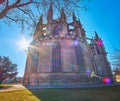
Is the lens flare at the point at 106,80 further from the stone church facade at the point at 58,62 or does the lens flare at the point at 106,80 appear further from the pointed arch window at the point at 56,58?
the pointed arch window at the point at 56,58

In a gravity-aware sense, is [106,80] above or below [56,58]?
below

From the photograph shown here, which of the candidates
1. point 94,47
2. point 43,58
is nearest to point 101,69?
point 94,47

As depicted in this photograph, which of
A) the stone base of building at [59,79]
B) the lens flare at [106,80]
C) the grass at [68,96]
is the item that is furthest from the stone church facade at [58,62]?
the grass at [68,96]

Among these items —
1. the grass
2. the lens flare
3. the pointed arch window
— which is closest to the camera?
the grass

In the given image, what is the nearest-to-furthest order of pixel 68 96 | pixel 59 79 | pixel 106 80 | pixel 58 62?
1. pixel 68 96
2. pixel 59 79
3. pixel 58 62
4. pixel 106 80

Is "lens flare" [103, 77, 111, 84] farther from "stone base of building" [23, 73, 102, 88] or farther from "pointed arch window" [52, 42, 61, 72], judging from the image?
"pointed arch window" [52, 42, 61, 72]

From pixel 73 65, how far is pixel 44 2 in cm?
2353

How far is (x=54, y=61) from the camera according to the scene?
97.7ft

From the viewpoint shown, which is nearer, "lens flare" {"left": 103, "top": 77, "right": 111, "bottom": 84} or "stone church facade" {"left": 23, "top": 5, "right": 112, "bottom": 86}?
"stone church facade" {"left": 23, "top": 5, "right": 112, "bottom": 86}

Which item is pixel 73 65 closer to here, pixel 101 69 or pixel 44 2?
pixel 101 69

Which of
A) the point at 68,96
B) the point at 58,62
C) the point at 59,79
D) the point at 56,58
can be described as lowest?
the point at 68,96

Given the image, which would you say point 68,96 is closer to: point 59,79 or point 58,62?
point 59,79

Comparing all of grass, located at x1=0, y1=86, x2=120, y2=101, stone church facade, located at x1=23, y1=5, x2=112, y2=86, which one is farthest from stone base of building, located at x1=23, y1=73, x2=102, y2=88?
grass, located at x1=0, y1=86, x2=120, y2=101

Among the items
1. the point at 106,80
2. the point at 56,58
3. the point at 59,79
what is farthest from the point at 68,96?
the point at 106,80
